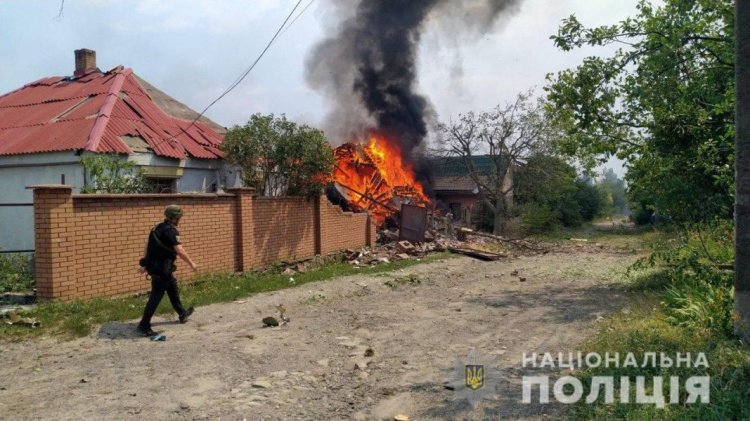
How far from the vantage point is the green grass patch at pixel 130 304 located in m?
6.65

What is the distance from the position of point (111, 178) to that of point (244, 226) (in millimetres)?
2852

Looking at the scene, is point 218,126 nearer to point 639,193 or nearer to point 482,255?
point 482,255

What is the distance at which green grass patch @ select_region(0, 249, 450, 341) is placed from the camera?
665 cm

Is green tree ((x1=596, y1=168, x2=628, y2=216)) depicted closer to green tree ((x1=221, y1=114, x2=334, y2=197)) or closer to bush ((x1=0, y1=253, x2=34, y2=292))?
green tree ((x1=221, y1=114, x2=334, y2=197))

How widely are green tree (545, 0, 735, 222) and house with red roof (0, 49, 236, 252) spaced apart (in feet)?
30.6

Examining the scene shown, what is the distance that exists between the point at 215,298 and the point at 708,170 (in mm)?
8064

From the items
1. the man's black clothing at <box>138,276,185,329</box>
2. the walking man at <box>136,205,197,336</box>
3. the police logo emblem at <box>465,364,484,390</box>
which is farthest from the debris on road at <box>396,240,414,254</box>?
the police logo emblem at <box>465,364,484,390</box>

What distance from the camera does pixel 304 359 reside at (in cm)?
587

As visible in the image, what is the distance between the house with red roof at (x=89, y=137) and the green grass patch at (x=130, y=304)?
9.84 ft

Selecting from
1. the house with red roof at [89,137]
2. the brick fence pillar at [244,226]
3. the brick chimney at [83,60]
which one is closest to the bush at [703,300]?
the brick fence pillar at [244,226]

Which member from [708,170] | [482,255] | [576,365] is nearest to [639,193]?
[708,170]

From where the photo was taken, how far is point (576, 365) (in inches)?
205

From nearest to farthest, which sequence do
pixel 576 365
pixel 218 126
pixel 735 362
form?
pixel 735 362 < pixel 576 365 < pixel 218 126

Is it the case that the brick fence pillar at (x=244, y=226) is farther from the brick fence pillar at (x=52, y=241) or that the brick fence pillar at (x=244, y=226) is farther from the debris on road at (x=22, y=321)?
the debris on road at (x=22, y=321)
